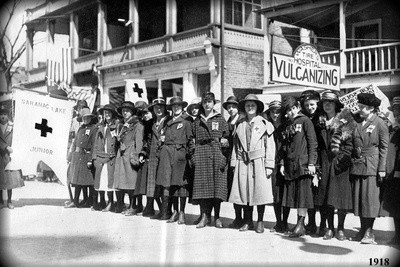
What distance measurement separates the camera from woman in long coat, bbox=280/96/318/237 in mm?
6504

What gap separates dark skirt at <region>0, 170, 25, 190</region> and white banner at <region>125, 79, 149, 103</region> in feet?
11.2

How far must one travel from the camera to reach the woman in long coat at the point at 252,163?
6.92m

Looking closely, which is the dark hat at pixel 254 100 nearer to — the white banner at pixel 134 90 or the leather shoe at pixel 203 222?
the leather shoe at pixel 203 222

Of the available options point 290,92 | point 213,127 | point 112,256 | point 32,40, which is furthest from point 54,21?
point 112,256

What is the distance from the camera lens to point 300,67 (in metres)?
11.1

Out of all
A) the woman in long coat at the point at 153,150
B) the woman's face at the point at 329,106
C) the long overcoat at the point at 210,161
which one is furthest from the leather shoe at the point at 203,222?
the woman's face at the point at 329,106

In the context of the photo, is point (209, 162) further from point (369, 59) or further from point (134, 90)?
point (369, 59)

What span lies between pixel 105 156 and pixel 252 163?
12.2 feet

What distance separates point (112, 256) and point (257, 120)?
10.3 ft

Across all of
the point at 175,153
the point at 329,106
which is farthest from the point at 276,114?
the point at 175,153

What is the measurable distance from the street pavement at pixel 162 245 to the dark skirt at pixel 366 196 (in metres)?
0.45

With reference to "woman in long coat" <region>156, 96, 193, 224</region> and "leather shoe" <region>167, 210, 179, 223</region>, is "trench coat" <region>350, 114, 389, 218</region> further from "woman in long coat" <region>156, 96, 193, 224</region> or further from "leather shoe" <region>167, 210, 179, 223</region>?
"leather shoe" <region>167, 210, 179, 223</region>

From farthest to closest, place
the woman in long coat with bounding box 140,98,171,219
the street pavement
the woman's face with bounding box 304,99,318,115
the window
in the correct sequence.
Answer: the window → the woman in long coat with bounding box 140,98,171,219 → the woman's face with bounding box 304,99,318,115 → the street pavement

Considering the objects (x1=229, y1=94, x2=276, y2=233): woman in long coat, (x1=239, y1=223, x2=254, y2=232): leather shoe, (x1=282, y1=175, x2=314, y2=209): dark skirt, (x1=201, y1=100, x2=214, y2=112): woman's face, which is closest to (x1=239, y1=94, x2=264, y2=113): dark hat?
(x1=229, y1=94, x2=276, y2=233): woman in long coat
